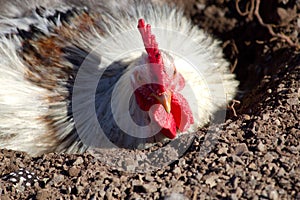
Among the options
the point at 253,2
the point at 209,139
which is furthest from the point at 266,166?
the point at 253,2

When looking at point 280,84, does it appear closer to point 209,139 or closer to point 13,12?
point 209,139

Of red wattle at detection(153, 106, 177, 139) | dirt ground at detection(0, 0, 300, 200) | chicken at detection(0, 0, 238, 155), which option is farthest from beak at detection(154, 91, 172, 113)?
dirt ground at detection(0, 0, 300, 200)

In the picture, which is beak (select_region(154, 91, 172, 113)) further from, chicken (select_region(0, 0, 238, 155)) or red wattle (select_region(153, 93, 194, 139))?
red wattle (select_region(153, 93, 194, 139))

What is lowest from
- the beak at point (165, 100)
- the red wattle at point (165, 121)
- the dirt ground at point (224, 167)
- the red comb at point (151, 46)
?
the dirt ground at point (224, 167)

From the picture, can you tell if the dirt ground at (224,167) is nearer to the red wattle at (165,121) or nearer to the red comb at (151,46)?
the red wattle at (165,121)

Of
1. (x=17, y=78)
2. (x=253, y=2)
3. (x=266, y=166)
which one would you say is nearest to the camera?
(x=266, y=166)

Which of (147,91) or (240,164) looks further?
(147,91)

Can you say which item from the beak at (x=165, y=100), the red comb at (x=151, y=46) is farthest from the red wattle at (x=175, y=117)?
the red comb at (x=151, y=46)
